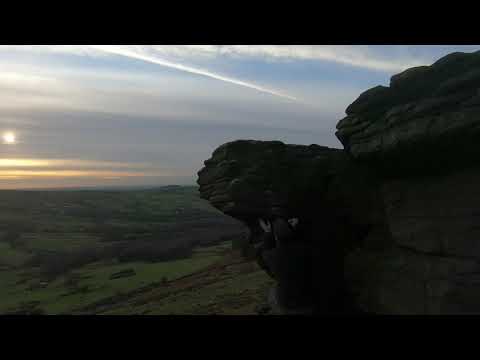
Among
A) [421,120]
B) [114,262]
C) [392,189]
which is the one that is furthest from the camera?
[114,262]

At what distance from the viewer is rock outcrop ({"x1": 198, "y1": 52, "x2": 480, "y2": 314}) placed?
1543 centimetres

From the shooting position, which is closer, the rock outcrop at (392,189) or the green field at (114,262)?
the rock outcrop at (392,189)

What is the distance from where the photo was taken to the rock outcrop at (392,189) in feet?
50.6

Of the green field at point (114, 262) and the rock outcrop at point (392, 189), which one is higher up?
the rock outcrop at point (392, 189)

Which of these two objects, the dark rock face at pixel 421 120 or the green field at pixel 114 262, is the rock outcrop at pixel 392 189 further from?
the green field at pixel 114 262

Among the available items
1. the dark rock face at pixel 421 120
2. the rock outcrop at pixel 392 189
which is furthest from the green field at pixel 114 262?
the dark rock face at pixel 421 120

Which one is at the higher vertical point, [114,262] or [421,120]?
[421,120]

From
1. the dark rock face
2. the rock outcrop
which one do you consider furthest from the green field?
the dark rock face

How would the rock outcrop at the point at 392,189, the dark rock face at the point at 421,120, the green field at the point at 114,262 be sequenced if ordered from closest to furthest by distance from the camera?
the dark rock face at the point at 421,120 < the rock outcrop at the point at 392,189 < the green field at the point at 114,262

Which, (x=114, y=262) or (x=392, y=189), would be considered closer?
(x=392, y=189)

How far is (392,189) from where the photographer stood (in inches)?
727

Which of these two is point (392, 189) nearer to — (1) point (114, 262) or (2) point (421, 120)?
(2) point (421, 120)

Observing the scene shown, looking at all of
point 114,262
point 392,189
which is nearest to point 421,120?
point 392,189
